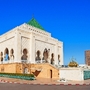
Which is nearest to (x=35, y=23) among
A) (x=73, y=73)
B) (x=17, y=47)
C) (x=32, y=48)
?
(x=32, y=48)

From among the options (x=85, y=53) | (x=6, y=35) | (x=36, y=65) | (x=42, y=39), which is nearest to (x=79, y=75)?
(x=36, y=65)

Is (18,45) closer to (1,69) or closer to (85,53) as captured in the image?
(1,69)

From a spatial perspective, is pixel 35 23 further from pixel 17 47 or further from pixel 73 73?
pixel 73 73

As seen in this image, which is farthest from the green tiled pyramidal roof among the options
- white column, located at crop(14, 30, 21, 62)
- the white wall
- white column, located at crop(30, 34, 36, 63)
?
the white wall

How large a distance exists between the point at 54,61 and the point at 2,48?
41.5 ft

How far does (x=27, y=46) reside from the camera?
28.9m

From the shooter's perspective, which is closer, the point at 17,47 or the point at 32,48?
the point at 17,47

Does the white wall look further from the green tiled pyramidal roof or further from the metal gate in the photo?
the green tiled pyramidal roof

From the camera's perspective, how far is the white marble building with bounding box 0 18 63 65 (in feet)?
88.3

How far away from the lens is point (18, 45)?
2670cm

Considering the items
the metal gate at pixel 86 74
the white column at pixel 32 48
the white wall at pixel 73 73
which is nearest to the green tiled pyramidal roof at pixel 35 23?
the white column at pixel 32 48

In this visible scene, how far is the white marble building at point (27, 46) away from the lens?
2691 centimetres

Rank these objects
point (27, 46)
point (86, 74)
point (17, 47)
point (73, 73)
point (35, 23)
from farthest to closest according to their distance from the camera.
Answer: point (35, 23), point (27, 46), point (17, 47), point (86, 74), point (73, 73)

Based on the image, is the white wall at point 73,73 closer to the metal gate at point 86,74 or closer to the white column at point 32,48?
the metal gate at point 86,74
